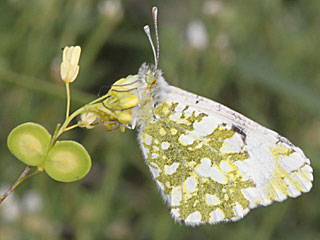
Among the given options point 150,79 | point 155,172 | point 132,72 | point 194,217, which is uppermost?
point 132,72

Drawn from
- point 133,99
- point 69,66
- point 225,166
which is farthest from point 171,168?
point 69,66

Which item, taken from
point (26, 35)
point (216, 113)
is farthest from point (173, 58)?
point (216, 113)

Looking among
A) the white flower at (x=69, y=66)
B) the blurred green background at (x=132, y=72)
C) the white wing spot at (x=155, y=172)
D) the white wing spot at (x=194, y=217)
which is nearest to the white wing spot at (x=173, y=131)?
the white wing spot at (x=155, y=172)

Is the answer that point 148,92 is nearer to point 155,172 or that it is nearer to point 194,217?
point 155,172

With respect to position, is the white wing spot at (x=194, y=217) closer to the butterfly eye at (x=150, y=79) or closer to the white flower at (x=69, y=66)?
the butterfly eye at (x=150, y=79)

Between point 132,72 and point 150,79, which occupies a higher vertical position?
point 132,72

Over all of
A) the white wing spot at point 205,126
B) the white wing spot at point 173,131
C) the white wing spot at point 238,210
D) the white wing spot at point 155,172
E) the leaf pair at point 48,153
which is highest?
the white wing spot at point 205,126
